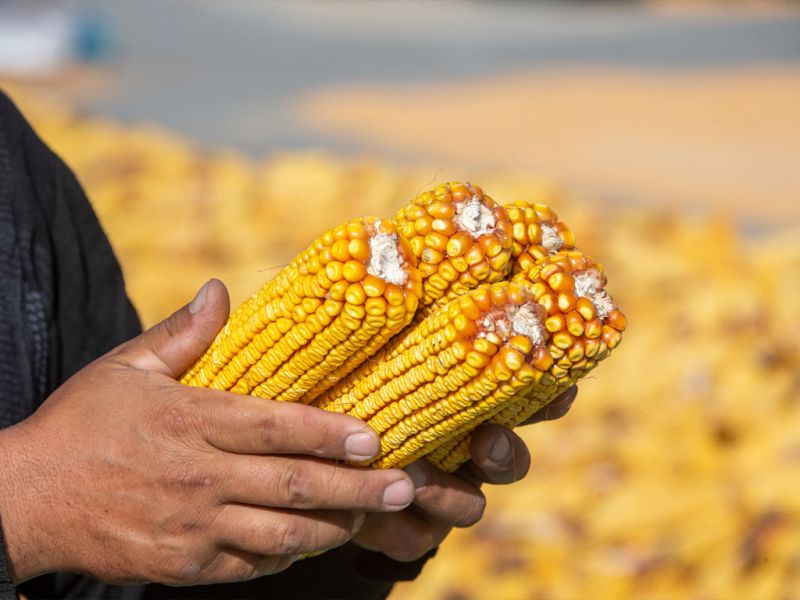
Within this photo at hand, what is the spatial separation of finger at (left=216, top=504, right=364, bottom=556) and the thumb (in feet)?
0.83

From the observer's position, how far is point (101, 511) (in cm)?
156

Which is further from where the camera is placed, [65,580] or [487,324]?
[65,580]

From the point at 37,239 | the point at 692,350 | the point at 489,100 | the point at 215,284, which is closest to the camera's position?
the point at 215,284

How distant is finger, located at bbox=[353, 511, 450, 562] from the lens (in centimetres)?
194

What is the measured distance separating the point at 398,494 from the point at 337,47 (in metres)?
13.4

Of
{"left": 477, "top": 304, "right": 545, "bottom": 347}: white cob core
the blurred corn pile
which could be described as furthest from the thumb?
the blurred corn pile

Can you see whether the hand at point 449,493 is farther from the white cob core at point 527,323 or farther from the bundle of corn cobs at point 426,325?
the white cob core at point 527,323

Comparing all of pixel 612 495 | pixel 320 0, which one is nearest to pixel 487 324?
pixel 612 495

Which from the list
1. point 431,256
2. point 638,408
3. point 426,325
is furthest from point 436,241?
point 638,408

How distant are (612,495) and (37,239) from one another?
8.18 ft

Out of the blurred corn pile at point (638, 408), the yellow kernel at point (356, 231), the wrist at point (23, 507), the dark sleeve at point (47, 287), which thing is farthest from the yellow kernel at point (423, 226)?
the blurred corn pile at point (638, 408)

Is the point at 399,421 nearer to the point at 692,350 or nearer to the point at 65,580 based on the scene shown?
the point at 65,580

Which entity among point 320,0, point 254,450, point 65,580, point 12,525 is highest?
point 320,0

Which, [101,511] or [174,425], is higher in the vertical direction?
[174,425]
